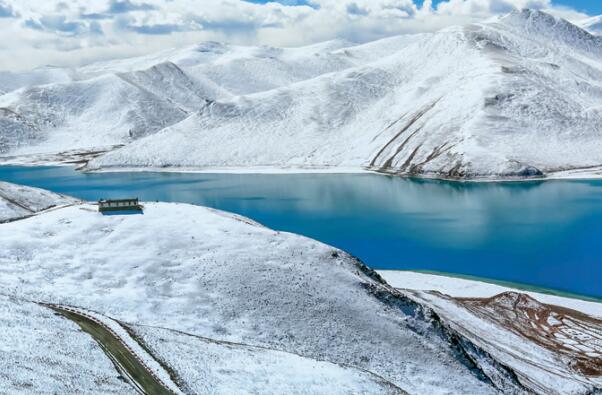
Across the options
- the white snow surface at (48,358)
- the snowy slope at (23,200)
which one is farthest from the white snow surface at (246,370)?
the snowy slope at (23,200)

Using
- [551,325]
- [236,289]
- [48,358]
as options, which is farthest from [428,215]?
[48,358]

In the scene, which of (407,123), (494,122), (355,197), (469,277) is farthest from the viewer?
(407,123)

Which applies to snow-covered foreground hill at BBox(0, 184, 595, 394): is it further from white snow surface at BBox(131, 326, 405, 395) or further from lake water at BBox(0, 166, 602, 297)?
lake water at BBox(0, 166, 602, 297)

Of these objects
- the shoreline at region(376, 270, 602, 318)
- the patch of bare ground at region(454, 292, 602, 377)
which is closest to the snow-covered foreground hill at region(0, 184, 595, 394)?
the patch of bare ground at region(454, 292, 602, 377)

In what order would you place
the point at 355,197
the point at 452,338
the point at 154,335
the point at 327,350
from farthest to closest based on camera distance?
the point at 355,197 < the point at 452,338 < the point at 327,350 < the point at 154,335

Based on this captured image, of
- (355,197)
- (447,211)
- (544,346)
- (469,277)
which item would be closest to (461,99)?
(355,197)

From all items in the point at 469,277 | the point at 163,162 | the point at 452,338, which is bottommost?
the point at 163,162

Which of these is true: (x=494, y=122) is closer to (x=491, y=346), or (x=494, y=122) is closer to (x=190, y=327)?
(x=491, y=346)
